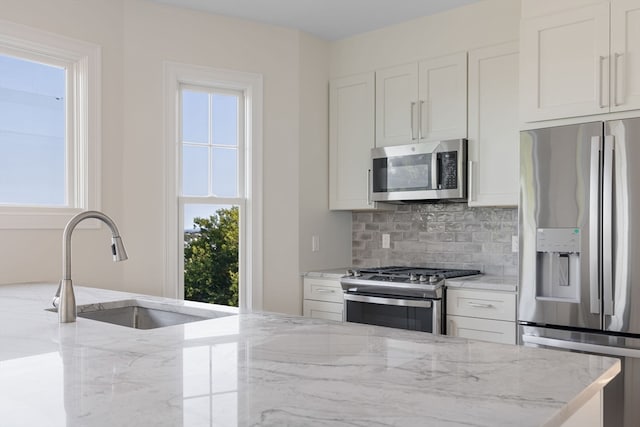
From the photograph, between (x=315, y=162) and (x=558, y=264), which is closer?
(x=558, y=264)

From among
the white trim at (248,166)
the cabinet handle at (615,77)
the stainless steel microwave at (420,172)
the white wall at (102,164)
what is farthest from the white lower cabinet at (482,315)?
the white wall at (102,164)

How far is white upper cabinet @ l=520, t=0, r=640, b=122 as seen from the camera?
8.98ft

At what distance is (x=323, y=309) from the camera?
404 cm

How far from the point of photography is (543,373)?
125 cm

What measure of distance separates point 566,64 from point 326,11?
163 cm

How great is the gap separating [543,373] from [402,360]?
1.02 feet

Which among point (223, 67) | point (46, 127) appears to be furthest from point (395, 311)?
point (46, 127)

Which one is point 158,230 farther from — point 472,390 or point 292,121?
point 472,390

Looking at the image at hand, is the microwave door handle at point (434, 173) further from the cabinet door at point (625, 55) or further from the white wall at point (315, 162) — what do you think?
the cabinet door at point (625, 55)

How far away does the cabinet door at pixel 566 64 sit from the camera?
9.19 ft

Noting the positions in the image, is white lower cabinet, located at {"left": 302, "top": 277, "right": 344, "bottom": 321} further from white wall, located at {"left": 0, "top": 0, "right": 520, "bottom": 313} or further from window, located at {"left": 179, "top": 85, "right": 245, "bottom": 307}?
→ window, located at {"left": 179, "top": 85, "right": 245, "bottom": 307}

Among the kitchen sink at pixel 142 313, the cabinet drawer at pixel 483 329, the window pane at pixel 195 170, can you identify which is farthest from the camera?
the window pane at pixel 195 170

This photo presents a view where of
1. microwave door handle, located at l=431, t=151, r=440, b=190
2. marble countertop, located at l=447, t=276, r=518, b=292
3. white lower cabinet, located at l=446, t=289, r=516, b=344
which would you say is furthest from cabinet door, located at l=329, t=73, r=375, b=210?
white lower cabinet, located at l=446, t=289, r=516, b=344

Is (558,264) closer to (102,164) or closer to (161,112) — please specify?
(161,112)
